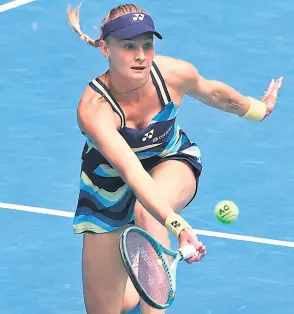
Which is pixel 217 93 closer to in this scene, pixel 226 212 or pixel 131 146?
pixel 131 146

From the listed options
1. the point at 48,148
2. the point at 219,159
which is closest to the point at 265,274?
the point at 219,159

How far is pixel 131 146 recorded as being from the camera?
8102 millimetres

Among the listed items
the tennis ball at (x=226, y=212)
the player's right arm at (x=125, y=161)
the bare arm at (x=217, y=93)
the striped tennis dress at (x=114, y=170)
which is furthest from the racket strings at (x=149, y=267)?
the tennis ball at (x=226, y=212)

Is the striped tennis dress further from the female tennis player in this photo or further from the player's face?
the player's face

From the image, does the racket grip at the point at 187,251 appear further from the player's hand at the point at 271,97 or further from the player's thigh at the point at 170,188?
the player's hand at the point at 271,97

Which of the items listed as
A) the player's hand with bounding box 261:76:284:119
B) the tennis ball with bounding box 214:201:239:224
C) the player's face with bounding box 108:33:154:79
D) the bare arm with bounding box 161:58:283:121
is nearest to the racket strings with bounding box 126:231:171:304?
the player's face with bounding box 108:33:154:79

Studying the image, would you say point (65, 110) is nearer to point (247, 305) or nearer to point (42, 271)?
point (42, 271)

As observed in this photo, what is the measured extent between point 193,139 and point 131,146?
3049mm

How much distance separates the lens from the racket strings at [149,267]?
7.08 meters

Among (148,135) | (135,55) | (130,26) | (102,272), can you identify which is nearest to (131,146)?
(148,135)

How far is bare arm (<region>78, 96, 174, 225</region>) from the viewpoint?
24.2ft

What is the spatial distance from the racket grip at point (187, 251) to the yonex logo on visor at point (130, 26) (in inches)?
55.4

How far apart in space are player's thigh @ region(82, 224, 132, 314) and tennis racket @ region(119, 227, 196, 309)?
3.96 feet

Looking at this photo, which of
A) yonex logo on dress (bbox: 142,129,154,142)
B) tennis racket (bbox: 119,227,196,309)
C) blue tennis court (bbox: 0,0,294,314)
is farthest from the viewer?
blue tennis court (bbox: 0,0,294,314)
